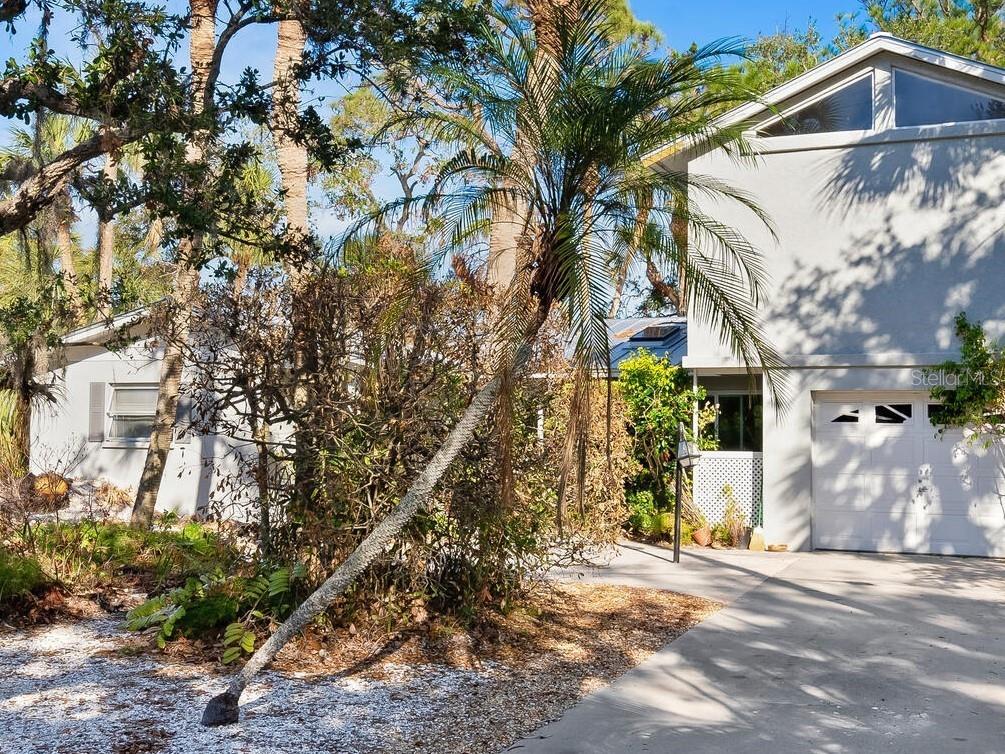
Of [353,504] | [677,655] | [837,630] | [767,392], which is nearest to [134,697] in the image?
[353,504]

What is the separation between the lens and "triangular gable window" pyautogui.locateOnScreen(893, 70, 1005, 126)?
46.0ft

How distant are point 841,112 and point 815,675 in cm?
982

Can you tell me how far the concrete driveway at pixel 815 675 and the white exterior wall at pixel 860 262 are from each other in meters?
3.11

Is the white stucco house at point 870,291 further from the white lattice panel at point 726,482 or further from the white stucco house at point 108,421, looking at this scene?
the white stucco house at point 108,421

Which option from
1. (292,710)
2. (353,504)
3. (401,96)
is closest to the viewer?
(292,710)

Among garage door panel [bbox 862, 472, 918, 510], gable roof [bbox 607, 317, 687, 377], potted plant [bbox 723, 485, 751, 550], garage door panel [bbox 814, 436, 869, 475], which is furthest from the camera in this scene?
gable roof [bbox 607, 317, 687, 377]

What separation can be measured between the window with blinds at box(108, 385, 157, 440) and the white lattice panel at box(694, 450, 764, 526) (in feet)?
33.0

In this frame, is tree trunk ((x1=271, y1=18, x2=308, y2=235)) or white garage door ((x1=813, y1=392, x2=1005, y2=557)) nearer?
tree trunk ((x1=271, y1=18, x2=308, y2=235))

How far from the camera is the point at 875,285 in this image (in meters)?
14.3

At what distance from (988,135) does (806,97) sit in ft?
8.49

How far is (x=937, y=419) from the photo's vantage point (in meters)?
13.9

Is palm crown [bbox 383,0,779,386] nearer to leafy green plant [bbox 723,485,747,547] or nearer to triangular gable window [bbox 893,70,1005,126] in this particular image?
leafy green plant [bbox 723,485,747,547]

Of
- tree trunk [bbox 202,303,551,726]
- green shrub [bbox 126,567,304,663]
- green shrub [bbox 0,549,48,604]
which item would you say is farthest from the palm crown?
green shrub [bbox 0,549,48,604]

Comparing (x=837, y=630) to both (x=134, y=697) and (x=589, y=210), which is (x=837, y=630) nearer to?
(x=589, y=210)
